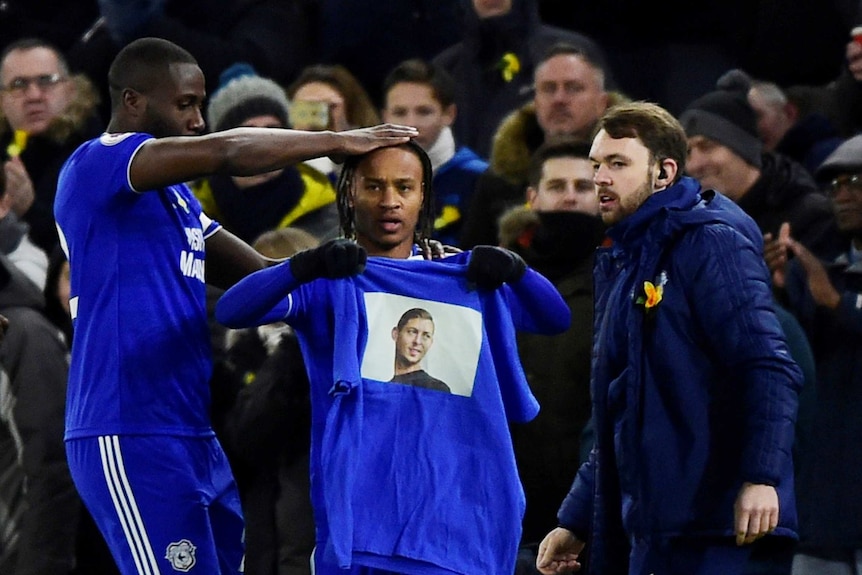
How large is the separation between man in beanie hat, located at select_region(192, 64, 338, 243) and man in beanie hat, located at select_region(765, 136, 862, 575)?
1.93 m

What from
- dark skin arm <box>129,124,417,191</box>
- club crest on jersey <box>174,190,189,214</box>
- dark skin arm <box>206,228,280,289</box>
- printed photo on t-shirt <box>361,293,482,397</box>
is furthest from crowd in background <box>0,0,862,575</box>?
dark skin arm <box>129,124,417,191</box>

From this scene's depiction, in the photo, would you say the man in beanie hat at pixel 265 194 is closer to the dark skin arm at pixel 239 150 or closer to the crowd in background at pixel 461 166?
the crowd in background at pixel 461 166

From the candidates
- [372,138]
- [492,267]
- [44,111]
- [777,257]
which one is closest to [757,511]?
[492,267]

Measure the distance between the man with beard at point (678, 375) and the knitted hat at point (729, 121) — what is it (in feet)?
7.98

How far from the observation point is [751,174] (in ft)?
24.2

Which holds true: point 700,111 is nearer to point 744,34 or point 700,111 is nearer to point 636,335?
point 744,34

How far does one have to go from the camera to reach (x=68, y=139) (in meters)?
8.93

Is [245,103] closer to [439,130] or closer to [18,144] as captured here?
[439,130]

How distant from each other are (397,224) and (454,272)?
0.69 feet

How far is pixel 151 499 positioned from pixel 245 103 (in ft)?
11.6

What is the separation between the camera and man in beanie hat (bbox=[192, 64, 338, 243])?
25.2ft

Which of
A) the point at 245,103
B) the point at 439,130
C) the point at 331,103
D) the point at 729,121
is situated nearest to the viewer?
the point at 729,121

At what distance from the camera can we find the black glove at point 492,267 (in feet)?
15.3

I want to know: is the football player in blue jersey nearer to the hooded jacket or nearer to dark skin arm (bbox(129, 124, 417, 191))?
dark skin arm (bbox(129, 124, 417, 191))
